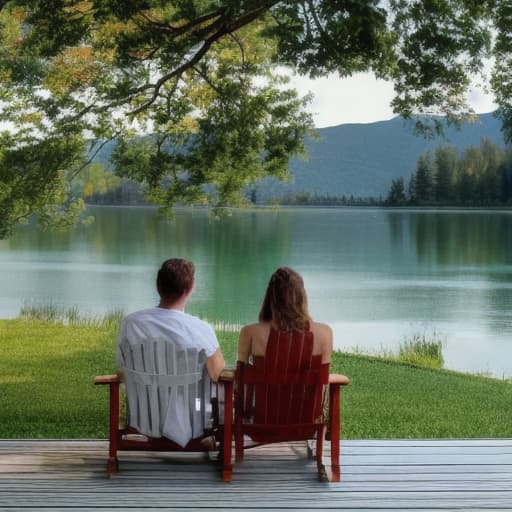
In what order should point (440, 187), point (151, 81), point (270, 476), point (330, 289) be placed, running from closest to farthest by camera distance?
1. point (270, 476)
2. point (151, 81)
3. point (330, 289)
4. point (440, 187)

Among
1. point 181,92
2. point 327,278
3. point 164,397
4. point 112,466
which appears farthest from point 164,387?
point 327,278

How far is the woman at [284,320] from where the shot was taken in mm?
3918

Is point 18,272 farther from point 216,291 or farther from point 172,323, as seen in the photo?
point 172,323

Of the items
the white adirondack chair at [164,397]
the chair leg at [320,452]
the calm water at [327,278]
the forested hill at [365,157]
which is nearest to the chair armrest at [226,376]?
the white adirondack chair at [164,397]

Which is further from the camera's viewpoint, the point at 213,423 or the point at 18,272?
the point at 18,272

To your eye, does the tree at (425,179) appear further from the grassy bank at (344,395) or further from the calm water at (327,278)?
the grassy bank at (344,395)

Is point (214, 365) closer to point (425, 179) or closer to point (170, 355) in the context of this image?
point (170, 355)

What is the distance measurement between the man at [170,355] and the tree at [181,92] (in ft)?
14.7

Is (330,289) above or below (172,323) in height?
below

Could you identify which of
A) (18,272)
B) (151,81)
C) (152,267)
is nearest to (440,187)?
(152,267)

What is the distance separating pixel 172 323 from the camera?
3.93 m

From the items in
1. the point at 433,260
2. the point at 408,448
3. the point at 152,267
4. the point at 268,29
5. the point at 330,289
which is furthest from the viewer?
the point at 433,260

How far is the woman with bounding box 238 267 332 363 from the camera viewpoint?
392 cm

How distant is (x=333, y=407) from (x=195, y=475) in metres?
0.70
